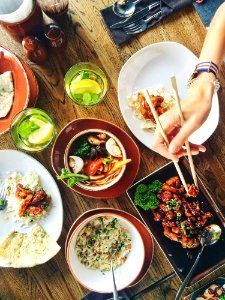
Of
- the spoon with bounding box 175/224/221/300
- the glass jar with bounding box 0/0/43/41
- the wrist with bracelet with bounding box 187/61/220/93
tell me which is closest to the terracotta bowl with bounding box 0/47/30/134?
the glass jar with bounding box 0/0/43/41

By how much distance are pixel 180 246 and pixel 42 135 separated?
1003mm

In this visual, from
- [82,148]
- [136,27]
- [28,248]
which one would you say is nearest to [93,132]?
[82,148]

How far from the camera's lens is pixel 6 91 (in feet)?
7.64

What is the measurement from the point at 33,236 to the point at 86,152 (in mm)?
586

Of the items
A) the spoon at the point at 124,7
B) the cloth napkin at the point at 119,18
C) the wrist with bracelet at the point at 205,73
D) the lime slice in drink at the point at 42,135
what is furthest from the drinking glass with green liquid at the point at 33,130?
the wrist with bracelet at the point at 205,73

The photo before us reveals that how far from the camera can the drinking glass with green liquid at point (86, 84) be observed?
2291mm

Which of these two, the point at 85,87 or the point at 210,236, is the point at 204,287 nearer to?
the point at 210,236

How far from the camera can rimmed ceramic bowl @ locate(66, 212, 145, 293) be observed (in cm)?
234

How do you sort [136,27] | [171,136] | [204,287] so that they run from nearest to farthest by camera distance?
[171,136]
[136,27]
[204,287]

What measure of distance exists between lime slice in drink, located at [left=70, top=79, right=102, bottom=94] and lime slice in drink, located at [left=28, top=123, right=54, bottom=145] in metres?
0.24

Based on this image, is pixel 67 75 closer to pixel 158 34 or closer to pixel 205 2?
pixel 158 34

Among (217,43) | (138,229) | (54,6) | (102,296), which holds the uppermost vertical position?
(54,6)

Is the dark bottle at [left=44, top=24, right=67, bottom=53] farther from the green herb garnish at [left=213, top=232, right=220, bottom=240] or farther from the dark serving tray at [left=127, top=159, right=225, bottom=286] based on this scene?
Answer: the green herb garnish at [left=213, top=232, right=220, bottom=240]

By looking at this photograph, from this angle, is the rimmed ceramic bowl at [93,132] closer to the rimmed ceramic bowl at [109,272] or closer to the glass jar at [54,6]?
the rimmed ceramic bowl at [109,272]
